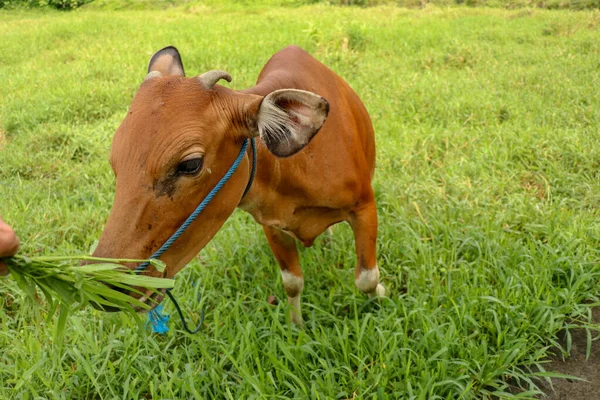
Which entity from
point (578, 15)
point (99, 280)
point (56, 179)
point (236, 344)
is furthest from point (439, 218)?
point (578, 15)

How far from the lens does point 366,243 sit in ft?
9.34

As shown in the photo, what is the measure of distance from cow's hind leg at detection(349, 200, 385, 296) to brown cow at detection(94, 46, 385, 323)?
0.06 metres

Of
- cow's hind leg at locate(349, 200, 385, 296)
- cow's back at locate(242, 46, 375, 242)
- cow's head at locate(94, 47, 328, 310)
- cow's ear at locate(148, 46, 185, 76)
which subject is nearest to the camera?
cow's head at locate(94, 47, 328, 310)

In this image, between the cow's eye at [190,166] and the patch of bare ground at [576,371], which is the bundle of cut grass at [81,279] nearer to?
the cow's eye at [190,166]

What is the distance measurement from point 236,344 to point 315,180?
0.98 m

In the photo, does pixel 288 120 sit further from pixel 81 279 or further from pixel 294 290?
pixel 294 290

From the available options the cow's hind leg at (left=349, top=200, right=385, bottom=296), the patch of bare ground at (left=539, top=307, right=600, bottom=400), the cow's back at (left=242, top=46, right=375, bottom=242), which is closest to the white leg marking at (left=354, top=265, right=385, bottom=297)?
the cow's hind leg at (left=349, top=200, right=385, bottom=296)

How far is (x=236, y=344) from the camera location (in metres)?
2.79

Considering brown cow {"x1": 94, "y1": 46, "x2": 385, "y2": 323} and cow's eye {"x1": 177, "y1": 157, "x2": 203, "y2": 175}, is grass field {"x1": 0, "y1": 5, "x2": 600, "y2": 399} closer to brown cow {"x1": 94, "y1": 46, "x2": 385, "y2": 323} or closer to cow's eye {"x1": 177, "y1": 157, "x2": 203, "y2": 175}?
brown cow {"x1": 94, "y1": 46, "x2": 385, "y2": 323}

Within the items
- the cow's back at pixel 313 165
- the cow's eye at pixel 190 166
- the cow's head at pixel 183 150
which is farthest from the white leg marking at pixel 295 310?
the cow's eye at pixel 190 166

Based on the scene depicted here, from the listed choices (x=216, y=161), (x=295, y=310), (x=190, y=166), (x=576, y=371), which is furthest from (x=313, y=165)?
(x=576, y=371)

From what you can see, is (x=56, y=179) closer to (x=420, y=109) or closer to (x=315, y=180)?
(x=315, y=180)

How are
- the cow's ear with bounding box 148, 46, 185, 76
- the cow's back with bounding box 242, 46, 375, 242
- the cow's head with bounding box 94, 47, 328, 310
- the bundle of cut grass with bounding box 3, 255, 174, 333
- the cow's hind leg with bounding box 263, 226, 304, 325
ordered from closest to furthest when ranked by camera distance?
the bundle of cut grass with bounding box 3, 255, 174, 333, the cow's head with bounding box 94, 47, 328, 310, the cow's back with bounding box 242, 46, 375, 242, the cow's ear with bounding box 148, 46, 185, 76, the cow's hind leg with bounding box 263, 226, 304, 325

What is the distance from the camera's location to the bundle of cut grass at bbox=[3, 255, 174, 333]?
5.25ft
